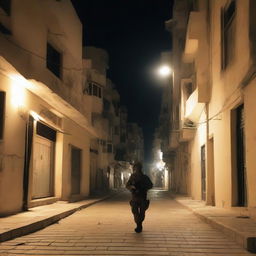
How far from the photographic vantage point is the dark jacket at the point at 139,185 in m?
9.79

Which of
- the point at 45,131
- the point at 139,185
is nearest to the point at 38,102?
the point at 45,131

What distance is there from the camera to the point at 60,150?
1872 cm

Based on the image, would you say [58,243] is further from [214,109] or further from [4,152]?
[214,109]

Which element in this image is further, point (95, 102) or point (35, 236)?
point (95, 102)

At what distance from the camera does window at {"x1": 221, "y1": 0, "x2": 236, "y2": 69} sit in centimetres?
1333

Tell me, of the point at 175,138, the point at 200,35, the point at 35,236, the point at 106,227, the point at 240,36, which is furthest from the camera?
the point at 175,138

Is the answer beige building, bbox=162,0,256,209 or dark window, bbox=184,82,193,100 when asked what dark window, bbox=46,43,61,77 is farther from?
dark window, bbox=184,82,193,100

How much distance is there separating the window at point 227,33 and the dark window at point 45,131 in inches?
285

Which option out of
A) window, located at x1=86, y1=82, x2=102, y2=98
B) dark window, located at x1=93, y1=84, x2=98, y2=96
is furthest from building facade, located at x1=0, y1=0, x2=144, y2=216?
dark window, located at x1=93, y1=84, x2=98, y2=96

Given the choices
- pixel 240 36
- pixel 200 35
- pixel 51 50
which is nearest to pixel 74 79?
pixel 51 50

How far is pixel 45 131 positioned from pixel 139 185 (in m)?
7.88

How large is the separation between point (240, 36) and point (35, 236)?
7.78 meters

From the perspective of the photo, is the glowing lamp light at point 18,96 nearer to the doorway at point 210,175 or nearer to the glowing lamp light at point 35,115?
the glowing lamp light at point 35,115

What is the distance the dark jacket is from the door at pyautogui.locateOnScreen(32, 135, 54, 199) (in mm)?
6579
